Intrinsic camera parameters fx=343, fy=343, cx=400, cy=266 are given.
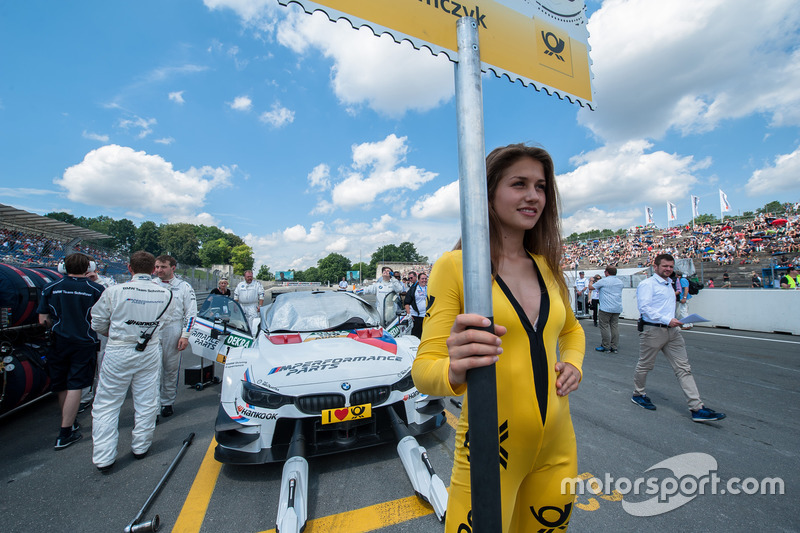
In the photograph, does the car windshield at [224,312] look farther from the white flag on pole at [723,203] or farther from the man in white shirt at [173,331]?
the white flag on pole at [723,203]

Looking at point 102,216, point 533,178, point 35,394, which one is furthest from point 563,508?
point 102,216

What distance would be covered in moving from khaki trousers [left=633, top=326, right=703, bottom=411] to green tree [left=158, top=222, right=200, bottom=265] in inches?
3333

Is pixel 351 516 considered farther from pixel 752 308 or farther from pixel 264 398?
pixel 752 308

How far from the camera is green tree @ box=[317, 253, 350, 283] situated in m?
105

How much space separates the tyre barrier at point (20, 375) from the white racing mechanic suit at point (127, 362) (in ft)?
4.29

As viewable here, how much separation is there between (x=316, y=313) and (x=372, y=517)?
2.24 m

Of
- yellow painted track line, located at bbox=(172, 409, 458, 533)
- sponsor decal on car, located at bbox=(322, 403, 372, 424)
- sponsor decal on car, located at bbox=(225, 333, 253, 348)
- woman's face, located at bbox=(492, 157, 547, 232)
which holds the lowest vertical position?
yellow painted track line, located at bbox=(172, 409, 458, 533)

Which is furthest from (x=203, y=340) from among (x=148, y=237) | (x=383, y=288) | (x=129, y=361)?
(x=148, y=237)

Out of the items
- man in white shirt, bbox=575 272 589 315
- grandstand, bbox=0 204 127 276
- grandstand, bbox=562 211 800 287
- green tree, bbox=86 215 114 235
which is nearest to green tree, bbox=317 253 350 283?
green tree, bbox=86 215 114 235

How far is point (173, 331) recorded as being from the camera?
14.6 ft

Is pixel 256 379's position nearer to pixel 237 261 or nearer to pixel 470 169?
pixel 470 169

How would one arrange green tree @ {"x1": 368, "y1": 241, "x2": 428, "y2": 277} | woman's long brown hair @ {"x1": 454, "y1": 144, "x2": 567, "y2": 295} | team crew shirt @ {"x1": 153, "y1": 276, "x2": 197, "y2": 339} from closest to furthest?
woman's long brown hair @ {"x1": 454, "y1": 144, "x2": 567, "y2": 295}
team crew shirt @ {"x1": 153, "y1": 276, "x2": 197, "y2": 339}
green tree @ {"x1": 368, "y1": 241, "x2": 428, "y2": 277}

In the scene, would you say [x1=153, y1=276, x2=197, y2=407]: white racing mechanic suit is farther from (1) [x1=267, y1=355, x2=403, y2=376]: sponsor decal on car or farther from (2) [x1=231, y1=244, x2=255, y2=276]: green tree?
(2) [x1=231, y1=244, x2=255, y2=276]: green tree

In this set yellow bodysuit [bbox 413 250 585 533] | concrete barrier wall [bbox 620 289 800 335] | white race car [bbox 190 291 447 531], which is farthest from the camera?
concrete barrier wall [bbox 620 289 800 335]
